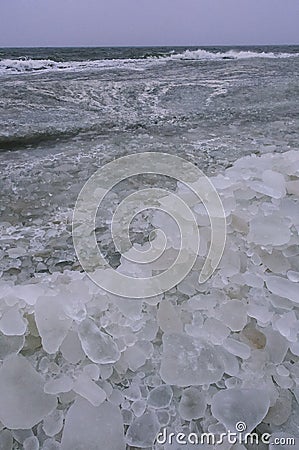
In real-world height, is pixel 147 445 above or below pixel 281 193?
below

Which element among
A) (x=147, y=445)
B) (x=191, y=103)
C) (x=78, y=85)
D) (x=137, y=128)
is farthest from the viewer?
(x=78, y=85)

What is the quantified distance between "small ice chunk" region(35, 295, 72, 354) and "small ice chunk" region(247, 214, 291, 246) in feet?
1.47

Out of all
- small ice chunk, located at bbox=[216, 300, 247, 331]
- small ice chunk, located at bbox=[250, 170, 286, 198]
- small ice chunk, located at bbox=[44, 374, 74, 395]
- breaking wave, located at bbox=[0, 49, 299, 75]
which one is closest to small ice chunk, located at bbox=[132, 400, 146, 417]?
small ice chunk, located at bbox=[44, 374, 74, 395]

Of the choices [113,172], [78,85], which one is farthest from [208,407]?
[78,85]

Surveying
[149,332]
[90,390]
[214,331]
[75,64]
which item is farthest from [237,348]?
[75,64]

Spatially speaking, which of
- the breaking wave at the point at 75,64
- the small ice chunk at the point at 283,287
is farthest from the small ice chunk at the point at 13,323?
the breaking wave at the point at 75,64

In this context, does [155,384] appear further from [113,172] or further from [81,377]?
[113,172]

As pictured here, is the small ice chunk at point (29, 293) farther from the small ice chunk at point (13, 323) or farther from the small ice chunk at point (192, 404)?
the small ice chunk at point (192, 404)

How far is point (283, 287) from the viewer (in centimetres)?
73

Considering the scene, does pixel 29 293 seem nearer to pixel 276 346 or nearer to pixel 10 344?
pixel 10 344

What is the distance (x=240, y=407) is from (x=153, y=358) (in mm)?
160

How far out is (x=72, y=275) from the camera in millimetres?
815

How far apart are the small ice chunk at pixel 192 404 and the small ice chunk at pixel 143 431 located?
45 mm

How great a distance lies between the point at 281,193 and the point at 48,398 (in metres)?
0.76
